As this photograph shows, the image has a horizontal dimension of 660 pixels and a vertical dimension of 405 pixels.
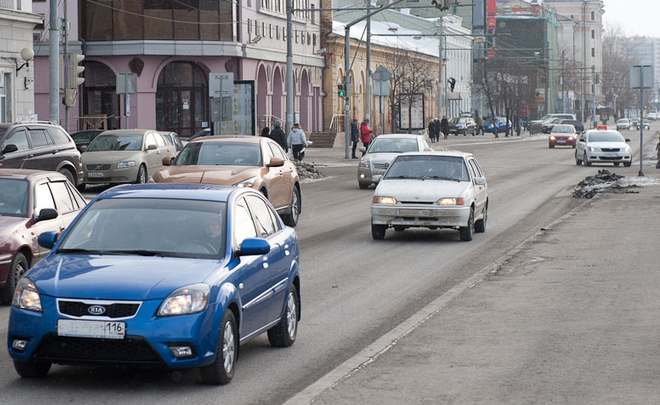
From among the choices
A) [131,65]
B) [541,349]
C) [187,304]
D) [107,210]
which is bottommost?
[541,349]

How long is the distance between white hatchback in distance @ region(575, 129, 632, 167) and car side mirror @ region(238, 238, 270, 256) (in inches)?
1509

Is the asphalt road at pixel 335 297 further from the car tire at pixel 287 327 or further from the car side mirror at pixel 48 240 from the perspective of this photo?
the car side mirror at pixel 48 240

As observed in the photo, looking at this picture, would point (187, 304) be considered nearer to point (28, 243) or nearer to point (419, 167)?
point (28, 243)

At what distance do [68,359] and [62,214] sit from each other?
18.9ft

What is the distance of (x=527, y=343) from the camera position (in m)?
9.58

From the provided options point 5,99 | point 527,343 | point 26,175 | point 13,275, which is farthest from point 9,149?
point 5,99

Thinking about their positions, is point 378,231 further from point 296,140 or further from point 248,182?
point 296,140

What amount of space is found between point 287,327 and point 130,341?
231 centimetres

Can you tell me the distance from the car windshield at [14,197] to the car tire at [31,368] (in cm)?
461

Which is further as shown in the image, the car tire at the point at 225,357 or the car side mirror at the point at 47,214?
the car side mirror at the point at 47,214

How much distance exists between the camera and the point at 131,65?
2163 inches

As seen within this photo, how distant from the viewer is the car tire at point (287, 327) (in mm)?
9430

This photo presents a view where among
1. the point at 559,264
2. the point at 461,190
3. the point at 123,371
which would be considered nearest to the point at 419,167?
the point at 461,190

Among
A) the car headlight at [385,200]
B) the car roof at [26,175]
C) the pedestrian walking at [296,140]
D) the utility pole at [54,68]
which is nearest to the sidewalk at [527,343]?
the car headlight at [385,200]
